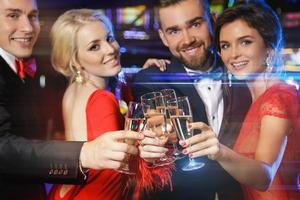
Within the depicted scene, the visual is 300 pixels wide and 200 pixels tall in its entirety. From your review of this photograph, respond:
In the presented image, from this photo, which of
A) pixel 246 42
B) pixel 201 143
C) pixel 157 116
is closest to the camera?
pixel 201 143

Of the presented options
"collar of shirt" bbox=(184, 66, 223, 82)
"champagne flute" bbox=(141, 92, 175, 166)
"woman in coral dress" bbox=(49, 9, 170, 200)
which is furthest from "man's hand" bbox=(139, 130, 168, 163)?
"collar of shirt" bbox=(184, 66, 223, 82)

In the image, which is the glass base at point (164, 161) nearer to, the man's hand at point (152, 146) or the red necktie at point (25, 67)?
the man's hand at point (152, 146)

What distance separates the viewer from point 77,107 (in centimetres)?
209

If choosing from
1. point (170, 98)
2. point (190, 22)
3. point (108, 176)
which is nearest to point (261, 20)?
point (190, 22)

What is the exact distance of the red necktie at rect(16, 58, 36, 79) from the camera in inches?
81.9

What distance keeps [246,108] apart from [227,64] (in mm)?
218

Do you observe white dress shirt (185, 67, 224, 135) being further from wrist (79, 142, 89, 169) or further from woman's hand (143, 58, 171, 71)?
wrist (79, 142, 89, 169)

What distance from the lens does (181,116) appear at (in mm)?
1834

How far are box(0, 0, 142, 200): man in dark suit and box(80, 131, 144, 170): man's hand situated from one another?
0.01 m

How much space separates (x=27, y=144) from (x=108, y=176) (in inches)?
15.5

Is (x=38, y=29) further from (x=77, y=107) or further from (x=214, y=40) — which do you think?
(x=214, y=40)

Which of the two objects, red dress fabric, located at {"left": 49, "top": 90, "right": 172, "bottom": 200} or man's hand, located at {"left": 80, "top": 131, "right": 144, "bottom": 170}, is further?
red dress fabric, located at {"left": 49, "top": 90, "right": 172, "bottom": 200}

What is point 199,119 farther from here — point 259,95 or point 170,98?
point 259,95

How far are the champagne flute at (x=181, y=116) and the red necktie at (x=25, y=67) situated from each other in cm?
66
